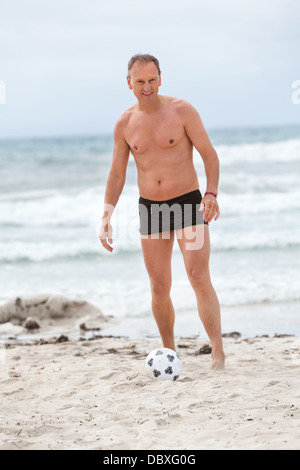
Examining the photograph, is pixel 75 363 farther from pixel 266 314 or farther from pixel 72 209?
pixel 72 209

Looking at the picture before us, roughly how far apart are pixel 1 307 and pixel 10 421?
14.0ft

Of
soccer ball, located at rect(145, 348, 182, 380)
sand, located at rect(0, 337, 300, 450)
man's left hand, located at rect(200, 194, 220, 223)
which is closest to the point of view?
sand, located at rect(0, 337, 300, 450)

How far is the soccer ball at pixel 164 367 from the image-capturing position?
5031 millimetres

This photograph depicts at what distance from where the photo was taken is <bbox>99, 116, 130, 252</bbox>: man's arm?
208 inches

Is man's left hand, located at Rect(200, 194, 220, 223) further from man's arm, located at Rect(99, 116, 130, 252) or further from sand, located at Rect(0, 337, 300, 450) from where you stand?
sand, located at Rect(0, 337, 300, 450)

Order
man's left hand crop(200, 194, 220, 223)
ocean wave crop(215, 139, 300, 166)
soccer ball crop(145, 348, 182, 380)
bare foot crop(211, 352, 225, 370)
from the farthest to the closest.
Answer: ocean wave crop(215, 139, 300, 166)
bare foot crop(211, 352, 225, 370)
soccer ball crop(145, 348, 182, 380)
man's left hand crop(200, 194, 220, 223)

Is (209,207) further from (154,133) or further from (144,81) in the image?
(144,81)

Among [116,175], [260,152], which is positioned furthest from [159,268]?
[260,152]

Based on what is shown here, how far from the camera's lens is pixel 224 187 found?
66.7ft

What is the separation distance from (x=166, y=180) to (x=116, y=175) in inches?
17.2

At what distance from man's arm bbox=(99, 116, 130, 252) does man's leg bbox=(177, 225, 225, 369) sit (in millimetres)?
565

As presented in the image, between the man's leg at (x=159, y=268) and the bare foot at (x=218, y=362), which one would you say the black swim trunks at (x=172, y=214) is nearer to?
the man's leg at (x=159, y=268)

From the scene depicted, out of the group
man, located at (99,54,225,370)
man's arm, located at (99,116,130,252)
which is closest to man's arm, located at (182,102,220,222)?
man, located at (99,54,225,370)
